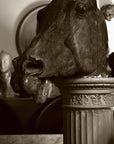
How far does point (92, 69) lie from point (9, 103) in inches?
30.8

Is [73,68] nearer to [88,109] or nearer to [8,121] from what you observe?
[88,109]

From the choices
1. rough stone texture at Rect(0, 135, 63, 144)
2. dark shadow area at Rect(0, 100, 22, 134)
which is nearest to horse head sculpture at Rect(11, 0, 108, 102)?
rough stone texture at Rect(0, 135, 63, 144)

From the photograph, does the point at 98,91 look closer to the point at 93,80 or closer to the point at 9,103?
the point at 93,80

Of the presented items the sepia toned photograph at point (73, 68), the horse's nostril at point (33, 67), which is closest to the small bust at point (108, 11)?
the sepia toned photograph at point (73, 68)

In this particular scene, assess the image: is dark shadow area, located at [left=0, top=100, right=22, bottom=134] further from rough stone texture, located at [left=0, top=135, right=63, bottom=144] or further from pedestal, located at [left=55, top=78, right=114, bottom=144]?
pedestal, located at [left=55, top=78, right=114, bottom=144]

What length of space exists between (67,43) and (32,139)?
23.7 inches

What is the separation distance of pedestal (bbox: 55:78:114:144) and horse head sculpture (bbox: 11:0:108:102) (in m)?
0.03

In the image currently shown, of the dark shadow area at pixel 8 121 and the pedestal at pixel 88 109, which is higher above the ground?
the pedestal at pixel 88 109

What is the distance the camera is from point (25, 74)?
2.12 feet

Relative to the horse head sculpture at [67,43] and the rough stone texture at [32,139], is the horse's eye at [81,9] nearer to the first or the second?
the horse head sculpture at [67,43]

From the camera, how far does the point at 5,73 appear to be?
1.51 meters

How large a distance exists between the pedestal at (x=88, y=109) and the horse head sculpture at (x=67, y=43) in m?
0.03

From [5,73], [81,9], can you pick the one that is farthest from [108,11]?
[81,9]

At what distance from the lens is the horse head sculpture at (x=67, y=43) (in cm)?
68
